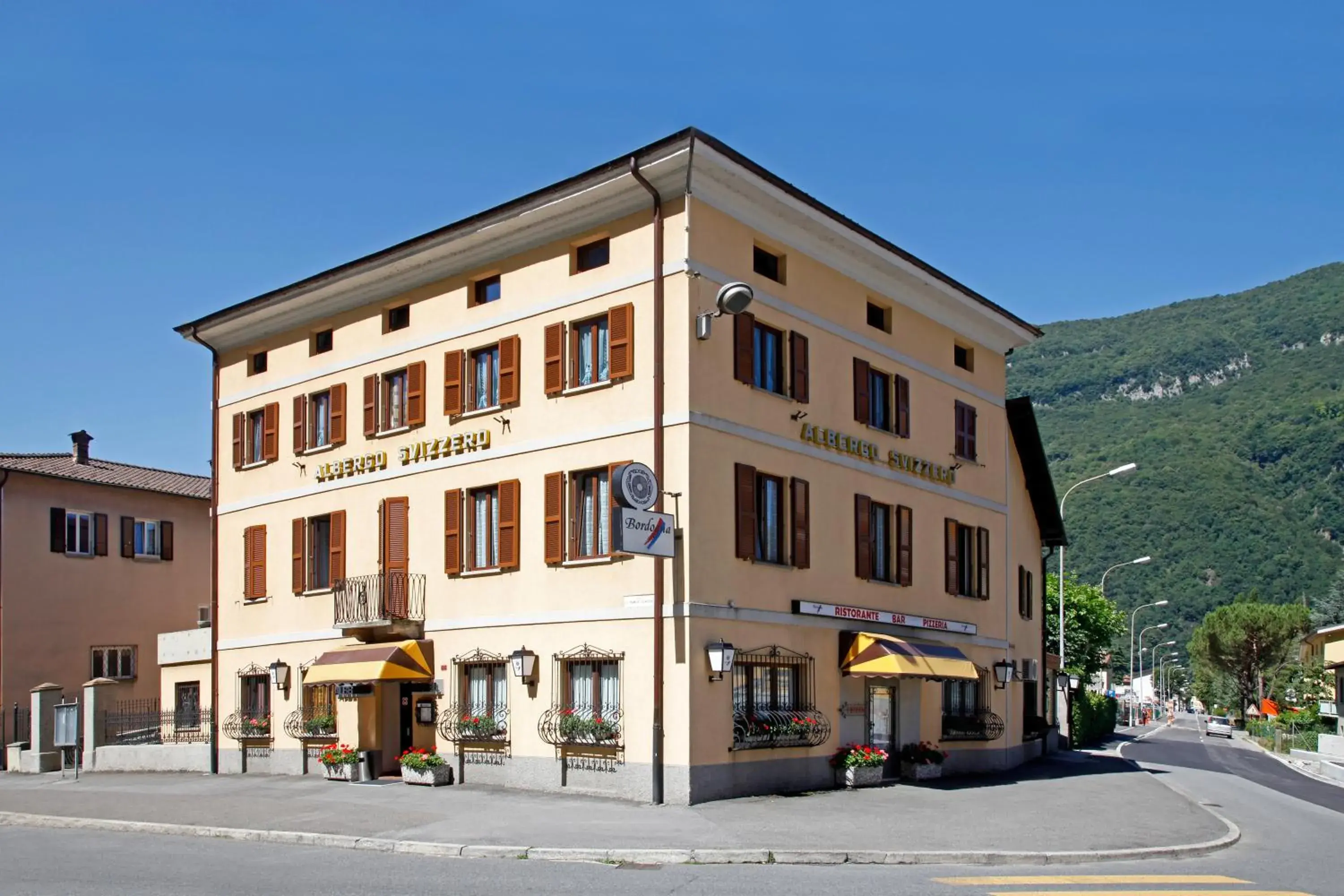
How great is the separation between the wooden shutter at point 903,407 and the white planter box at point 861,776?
22.2 ft

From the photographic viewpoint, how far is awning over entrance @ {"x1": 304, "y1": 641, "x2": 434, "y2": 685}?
24.0 metres

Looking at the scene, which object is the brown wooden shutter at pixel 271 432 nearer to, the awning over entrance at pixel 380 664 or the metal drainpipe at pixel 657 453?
the awning over entrance at pixel 380 664

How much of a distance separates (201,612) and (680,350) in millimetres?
19888

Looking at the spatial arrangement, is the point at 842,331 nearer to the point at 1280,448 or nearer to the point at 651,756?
the point at 651,756

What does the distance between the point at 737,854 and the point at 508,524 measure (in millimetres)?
9613

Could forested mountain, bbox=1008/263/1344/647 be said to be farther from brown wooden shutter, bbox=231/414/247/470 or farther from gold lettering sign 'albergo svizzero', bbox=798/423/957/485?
brown wooden shutter, bbox=231/414/247/470

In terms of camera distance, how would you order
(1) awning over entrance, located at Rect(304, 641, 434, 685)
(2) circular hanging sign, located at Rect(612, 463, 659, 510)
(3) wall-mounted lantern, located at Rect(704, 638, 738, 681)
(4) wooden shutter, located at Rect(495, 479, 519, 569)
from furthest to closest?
(1) awning over entrance, located at Rect(304, 641, 434, 685)
(4) wooden shutter, located at Rect(495, 479, 519, 569)
(3) wall-mounted lantern, located at Rect(704, 638, 738, 681)
(2) circular hanging sign, located at Rect(612, 463, 659, 510)

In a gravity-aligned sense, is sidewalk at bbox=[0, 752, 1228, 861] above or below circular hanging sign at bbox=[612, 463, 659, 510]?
below

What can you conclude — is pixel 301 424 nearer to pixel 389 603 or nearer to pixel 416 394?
pixel 416 394

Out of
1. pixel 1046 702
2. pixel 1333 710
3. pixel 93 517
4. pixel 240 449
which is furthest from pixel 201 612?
pixel 1333 710

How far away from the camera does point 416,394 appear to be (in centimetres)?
2564

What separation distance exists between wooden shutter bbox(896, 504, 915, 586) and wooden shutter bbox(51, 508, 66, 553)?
22680mm

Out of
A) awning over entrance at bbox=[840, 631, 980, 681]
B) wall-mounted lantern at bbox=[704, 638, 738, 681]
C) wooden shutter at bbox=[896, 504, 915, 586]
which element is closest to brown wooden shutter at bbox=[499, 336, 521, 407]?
wall-mounted lantern at bbox=[704, 638, 738, 681]

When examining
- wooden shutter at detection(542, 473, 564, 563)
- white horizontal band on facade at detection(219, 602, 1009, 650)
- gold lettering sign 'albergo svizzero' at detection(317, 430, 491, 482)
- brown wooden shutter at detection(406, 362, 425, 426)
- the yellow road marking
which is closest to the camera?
the yellow road marking
